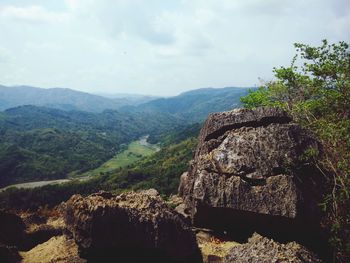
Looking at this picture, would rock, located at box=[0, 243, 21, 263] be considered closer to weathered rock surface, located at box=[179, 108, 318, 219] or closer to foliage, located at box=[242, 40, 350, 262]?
weathered rock surface, located at box=[179, 108, 318, 219]

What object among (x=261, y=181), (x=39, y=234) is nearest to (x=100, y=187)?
(x=39, y=234)

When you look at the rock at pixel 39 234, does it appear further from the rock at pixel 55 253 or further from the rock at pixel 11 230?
the rock at pixel 55 253

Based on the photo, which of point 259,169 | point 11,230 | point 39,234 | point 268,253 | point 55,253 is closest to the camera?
point 268,253

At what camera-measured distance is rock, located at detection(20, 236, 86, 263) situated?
1945cm

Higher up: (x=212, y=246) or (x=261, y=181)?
(x=261, y=181)

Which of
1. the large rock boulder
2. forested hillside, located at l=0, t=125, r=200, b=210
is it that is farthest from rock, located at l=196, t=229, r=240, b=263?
forested hillside, located at l=0, t=125, r=200, b=210

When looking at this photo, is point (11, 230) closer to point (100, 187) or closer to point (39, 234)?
point (39, 234)

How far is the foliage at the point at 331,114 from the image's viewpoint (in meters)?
18.5

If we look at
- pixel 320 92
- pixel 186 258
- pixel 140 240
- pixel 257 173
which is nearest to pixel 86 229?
pixel 140 240

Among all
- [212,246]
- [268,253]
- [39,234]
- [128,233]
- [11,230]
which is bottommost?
[39,234]

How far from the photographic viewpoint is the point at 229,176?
2173 centimetres

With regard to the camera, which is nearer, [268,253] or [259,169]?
[268,253]

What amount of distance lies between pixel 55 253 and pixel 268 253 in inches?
509

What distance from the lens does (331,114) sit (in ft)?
85.9
